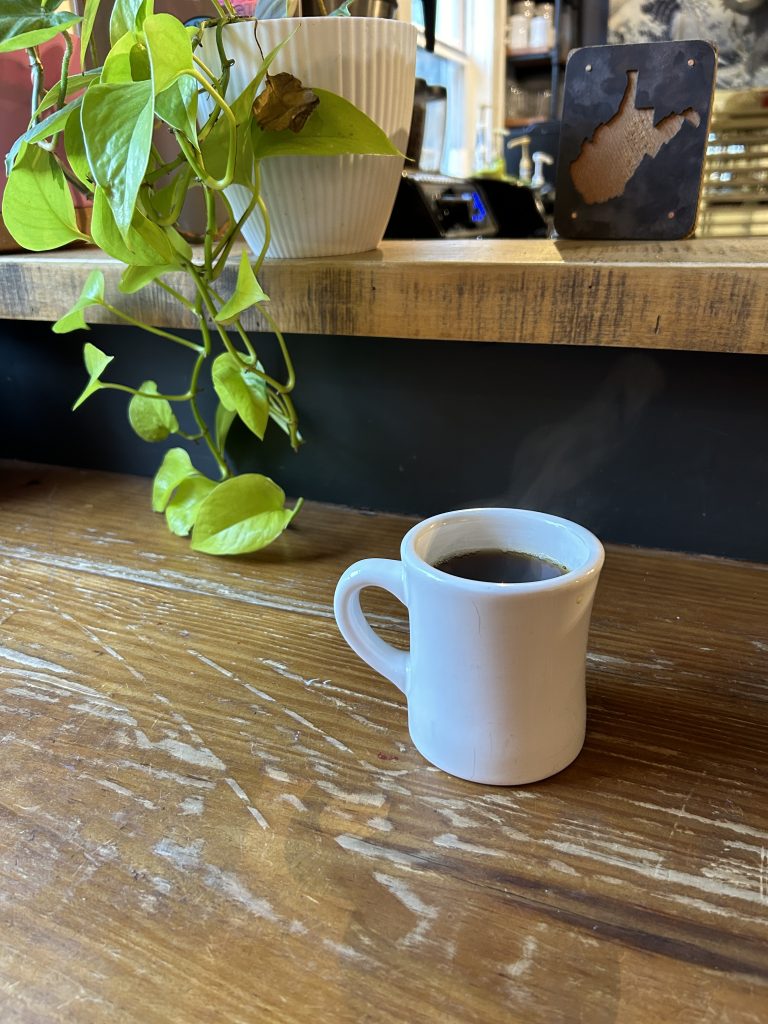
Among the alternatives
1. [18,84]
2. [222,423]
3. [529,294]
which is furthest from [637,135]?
[18,84]

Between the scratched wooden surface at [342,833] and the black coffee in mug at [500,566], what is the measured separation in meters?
0.10

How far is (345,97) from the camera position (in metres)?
0.52

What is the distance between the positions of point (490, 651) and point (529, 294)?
0.76ft

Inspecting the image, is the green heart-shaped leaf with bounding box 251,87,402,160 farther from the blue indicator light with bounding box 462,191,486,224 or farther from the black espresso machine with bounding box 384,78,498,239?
the blue indicator light with bounding box 462,191,486,224

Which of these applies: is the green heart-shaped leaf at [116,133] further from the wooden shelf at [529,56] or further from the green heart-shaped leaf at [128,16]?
Answer: the wooden shelf at [529,56]

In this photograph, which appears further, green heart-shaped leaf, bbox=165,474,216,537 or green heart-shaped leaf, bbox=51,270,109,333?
green heart-shaped leaf, bbox=165,474,216,537

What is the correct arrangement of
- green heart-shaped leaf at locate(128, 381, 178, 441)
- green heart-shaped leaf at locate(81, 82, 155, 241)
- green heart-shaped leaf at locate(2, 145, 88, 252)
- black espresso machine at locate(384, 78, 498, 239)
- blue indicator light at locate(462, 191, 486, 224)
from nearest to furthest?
green heart-shaped leaf at locate(81, 82, 155, 241) < green heart-shaped leaf at locate(2, 145, 88, 252) < green heart-shaped leaf at locate(128, 381, 178, 441) < black espresso machine at locate(384, 78, 498, 239) < blue indicator light at locate(462, 191, 486, 224)

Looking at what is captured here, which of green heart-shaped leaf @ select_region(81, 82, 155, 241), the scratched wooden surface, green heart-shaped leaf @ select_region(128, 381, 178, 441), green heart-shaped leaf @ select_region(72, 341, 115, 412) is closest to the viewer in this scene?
the scratched wooden surface

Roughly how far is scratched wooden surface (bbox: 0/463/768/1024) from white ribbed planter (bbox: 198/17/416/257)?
0.92 feet

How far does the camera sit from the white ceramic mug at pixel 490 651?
367mm

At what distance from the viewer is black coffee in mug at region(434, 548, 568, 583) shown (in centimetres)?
43

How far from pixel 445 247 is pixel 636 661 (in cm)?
35

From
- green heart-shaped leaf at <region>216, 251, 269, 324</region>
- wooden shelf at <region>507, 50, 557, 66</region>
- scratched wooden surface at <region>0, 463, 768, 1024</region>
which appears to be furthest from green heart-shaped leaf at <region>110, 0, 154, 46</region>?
wooden shelf at <region>507, 50, 557, 66</region>

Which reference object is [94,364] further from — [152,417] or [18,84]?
[18,84]
